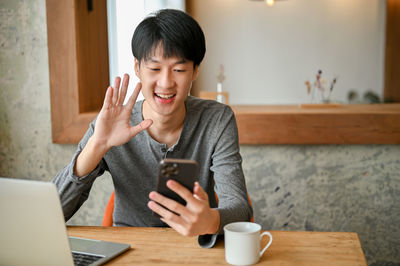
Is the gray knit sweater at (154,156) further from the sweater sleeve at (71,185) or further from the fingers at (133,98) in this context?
the fingers at (133,98)

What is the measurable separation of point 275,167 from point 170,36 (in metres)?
1.06

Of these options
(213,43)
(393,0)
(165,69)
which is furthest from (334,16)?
(165,69)

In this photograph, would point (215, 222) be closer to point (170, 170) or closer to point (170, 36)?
point (170, 170)

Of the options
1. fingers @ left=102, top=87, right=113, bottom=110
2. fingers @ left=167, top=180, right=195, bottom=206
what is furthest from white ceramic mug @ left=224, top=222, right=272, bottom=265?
fingers @ left=102, top=87, right=113, bottom=110

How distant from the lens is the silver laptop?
81cm

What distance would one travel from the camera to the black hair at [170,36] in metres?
1.28

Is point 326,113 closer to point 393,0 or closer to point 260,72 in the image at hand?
point 260,72

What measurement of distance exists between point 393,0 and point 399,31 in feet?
1.18

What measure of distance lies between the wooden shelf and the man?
53 centimetres

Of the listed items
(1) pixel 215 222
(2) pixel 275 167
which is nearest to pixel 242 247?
(1) pixel 215 222

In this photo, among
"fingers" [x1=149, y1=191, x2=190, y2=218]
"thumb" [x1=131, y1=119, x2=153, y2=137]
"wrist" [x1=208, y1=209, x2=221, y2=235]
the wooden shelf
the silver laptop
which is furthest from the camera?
the wooden shelf

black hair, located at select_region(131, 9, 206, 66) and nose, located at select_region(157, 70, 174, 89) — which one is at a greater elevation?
black hair, located at select_region(131, 9, 206, 66)

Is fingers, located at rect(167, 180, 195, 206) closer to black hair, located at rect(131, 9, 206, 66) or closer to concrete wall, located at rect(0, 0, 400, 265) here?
black hair, located at rect(131, 9, 206, 66)

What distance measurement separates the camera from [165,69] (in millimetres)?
1291
